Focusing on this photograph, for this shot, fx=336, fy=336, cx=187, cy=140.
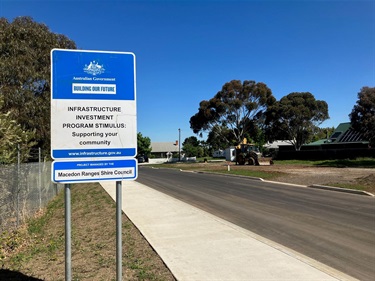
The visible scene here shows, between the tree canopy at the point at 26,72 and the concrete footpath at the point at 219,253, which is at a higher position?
the tree canopy at the point at 26,72

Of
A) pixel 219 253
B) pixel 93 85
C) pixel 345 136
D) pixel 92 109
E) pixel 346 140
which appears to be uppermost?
pixel 345 136

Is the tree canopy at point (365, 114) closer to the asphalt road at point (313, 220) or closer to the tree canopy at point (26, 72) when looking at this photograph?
the asphalt road at point (313, 220)

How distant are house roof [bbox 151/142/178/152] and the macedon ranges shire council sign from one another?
10157 centimetres

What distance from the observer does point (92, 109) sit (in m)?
3.45

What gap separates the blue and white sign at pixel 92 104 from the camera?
3352mm

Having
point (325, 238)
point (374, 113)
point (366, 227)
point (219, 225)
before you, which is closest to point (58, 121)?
point (219, 225)

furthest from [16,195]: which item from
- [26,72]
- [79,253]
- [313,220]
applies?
[313,220]

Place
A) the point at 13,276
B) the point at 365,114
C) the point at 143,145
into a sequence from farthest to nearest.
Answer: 1. the point at 143,145
2. the point at 365,114
3. the point at 13,276

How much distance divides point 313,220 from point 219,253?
424 centimetres

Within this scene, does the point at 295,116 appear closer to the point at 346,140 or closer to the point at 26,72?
the point at 346,140

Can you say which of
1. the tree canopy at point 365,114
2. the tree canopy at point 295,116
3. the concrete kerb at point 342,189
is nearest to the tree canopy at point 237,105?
the tree canopy at point 295,116

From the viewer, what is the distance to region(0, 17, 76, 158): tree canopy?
41.7ft

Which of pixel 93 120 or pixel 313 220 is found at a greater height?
pixel 93 120

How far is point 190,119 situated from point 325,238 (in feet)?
184
